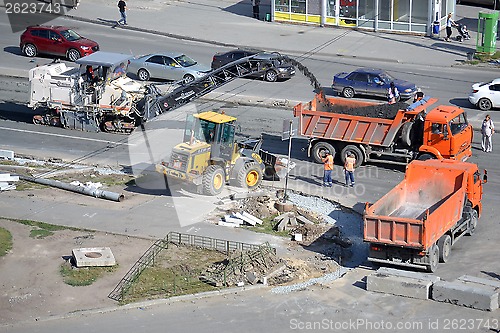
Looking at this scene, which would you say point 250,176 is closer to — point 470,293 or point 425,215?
point 425,215

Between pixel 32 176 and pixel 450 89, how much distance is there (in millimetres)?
19379

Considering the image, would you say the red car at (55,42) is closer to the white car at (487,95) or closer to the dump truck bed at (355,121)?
the dump truck bed at (355,121)

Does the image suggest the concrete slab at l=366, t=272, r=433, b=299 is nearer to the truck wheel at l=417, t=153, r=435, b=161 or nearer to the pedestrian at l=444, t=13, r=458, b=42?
the truck wheel at l=417, t=153, r=435, b=161

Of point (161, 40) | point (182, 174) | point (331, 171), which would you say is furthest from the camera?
point (161, 40)

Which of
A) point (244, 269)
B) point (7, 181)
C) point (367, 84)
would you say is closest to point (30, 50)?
point (367, 84)

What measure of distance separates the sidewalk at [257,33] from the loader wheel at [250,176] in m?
17.9

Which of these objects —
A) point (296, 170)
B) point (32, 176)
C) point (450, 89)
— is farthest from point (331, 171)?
point (450, 89)

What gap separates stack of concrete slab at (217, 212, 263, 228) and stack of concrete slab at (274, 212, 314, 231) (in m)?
0.56

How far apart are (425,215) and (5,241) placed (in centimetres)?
1140

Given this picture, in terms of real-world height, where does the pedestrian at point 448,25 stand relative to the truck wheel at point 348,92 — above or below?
above

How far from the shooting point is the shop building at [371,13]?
50438 millimetres

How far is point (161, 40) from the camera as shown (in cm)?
5066

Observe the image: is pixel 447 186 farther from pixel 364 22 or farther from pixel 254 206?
pixel 364 22

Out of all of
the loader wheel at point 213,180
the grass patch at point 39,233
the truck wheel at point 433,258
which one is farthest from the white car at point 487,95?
the grass patch at point 39,233
